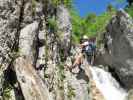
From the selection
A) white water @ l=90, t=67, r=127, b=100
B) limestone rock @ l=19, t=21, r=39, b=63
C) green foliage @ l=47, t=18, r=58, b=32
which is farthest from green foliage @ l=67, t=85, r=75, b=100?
white water @ l=90, t=67, r=127, b=100

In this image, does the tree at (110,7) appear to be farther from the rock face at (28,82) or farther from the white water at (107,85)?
the rock face at (28,82)

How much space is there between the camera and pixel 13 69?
16094 mm

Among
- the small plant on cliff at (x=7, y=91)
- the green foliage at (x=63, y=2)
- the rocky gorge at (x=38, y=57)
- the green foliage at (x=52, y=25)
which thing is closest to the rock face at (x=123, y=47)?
the rocky gorge at (x=38, y=57)

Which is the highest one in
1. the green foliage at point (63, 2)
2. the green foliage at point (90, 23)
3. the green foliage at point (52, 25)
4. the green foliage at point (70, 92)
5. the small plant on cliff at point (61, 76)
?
the green foliage at point (63, 2)

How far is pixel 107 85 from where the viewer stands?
2911 cm

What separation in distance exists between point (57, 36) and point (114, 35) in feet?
33.2

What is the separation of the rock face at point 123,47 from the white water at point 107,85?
0.54m

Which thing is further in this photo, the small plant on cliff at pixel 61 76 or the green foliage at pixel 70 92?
the green foliage at pixel 70 92

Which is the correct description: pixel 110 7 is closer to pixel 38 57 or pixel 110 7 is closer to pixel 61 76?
pixel 61 76

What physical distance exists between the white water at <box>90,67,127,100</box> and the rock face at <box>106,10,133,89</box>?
540mm

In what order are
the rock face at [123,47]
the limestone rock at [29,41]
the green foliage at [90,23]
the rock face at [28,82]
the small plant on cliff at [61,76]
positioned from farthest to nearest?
the green foliage at [90,23] → the rock face at [123,47] → the small plant on cliff at [61,76] → the limestone rock at [29,41] → the rock face at [28,82]

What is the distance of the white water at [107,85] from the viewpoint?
2818cm

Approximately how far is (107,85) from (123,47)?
2.69 m

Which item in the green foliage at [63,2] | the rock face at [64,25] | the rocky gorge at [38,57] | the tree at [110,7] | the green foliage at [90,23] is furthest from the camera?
the tree at [110,7]
